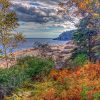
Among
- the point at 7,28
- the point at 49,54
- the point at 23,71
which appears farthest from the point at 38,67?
the point at 49,54

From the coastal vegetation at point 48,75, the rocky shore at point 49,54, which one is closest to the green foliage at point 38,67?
the coastal vegetation at point 48,75

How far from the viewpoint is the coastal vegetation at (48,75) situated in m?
22.4

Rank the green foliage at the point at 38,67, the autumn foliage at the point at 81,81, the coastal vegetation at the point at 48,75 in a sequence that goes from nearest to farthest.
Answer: the autumn foliage at the point at 81,81, the coastal vegetation at the point at 48,75, the green foliage at the point at 38,67

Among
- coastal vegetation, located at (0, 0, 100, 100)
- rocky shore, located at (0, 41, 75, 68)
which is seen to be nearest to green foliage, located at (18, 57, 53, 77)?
coastal vegetation, located at (0, 0, 100, 100)

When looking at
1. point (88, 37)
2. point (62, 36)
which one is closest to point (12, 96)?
point (88, 37)

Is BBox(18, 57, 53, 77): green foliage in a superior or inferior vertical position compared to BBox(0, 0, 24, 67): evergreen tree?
inferior

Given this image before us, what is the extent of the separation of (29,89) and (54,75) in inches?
101

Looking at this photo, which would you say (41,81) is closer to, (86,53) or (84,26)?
(86,53)

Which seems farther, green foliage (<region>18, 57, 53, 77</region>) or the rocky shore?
the rocky shore

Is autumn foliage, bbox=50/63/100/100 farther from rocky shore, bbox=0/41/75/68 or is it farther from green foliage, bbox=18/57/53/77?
rocky shore, bbox=0/41/75/68

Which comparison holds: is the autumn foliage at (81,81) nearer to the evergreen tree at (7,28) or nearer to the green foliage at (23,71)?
the green foliage at (23,71)

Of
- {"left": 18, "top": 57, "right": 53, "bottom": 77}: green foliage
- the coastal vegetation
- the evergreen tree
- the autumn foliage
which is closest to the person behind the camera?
the autumn foliage

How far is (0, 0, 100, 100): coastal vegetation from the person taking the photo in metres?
22.4

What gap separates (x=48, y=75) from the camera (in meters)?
28.6
